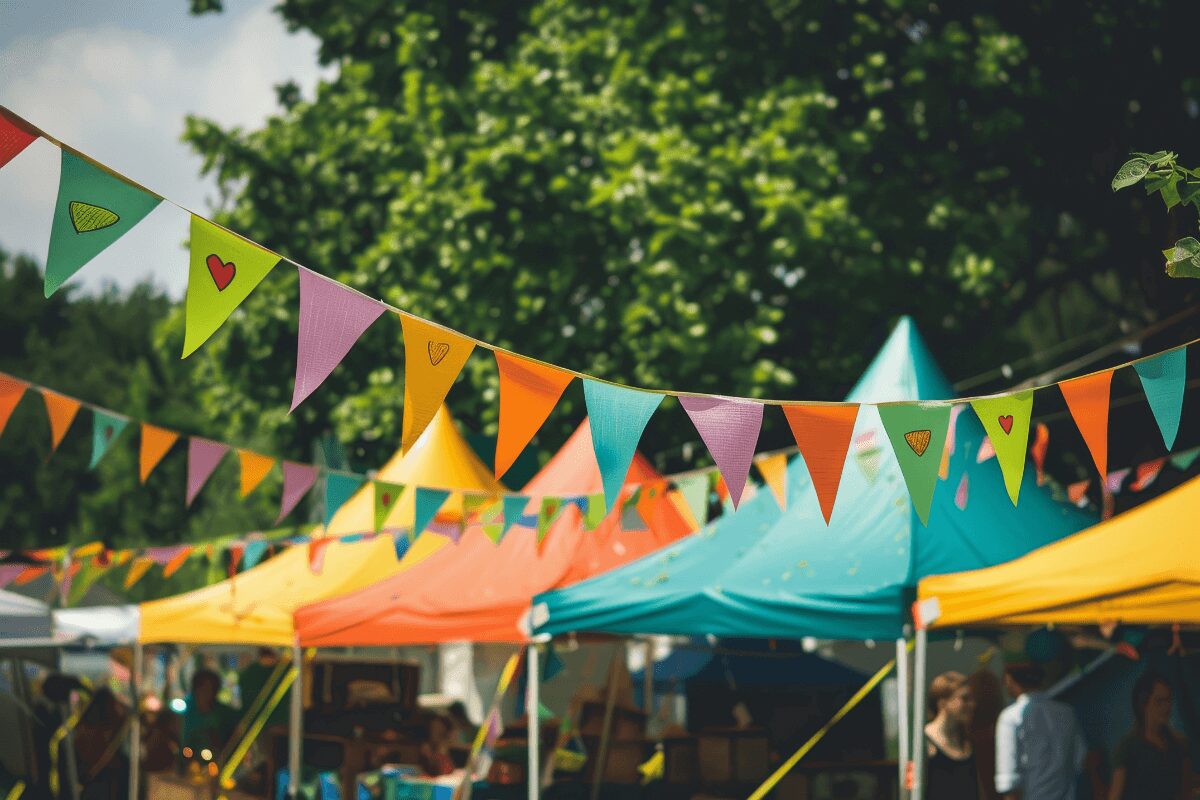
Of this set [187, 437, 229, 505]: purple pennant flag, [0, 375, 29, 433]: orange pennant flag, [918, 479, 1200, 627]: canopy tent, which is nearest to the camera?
[918, 479, 1200, 627]: canopy tent

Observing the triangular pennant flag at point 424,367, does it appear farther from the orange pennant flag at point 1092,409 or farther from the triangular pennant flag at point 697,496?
the triangular pennant flag at point 697,496

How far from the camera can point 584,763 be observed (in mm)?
10297

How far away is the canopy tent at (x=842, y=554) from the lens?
270 inches

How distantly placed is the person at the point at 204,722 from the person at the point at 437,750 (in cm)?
209

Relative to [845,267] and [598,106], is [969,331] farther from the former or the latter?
[598,106]

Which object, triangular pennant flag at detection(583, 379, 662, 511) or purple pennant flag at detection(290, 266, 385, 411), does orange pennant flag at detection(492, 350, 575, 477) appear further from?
purple pennant flag at detection(290, 266, 385, 411)

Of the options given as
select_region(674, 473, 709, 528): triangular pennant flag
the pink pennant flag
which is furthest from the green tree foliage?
the pink pennant flag

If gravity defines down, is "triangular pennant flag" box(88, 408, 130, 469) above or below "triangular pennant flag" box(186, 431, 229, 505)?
above

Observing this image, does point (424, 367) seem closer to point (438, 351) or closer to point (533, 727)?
point (438, 351)

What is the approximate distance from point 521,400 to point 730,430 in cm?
86

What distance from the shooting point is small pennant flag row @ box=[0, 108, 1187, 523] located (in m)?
4.27

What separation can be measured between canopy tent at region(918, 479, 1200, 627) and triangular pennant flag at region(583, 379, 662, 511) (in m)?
1.79

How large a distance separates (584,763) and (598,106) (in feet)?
19.1

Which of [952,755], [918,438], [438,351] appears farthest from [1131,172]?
[952,755]
